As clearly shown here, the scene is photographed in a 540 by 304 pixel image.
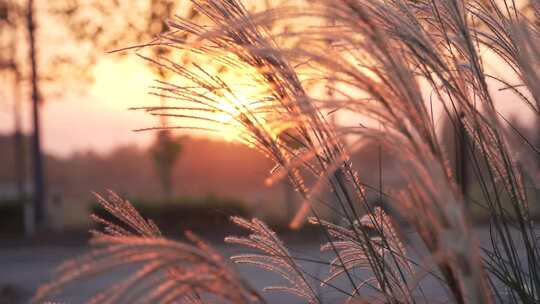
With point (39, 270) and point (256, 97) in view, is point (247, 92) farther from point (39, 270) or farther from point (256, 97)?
point (39, 270)

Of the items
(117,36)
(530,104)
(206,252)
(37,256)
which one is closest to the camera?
(206,252)

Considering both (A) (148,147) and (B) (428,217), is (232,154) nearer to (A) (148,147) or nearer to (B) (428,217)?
(A) (148,147)

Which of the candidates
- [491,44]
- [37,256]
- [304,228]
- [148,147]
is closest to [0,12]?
[148,147]

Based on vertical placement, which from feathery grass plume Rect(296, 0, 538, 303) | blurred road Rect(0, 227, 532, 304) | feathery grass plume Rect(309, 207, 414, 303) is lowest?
blurred road Rect(0, 227, 532, 304)

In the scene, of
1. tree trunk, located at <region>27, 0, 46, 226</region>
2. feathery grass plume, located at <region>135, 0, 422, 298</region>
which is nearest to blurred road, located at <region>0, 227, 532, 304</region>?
tree trunk, located at <region>27, 0, 46, 226</region>

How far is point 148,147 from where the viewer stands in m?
18.0

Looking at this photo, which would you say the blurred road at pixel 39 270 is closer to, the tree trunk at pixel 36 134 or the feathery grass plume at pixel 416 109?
the tree trunk at pixel 36 134

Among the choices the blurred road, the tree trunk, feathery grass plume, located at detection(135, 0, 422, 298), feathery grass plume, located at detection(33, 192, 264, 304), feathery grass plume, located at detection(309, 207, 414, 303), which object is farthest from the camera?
the tree trunk

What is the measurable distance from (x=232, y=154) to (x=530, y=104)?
4186 centimetres

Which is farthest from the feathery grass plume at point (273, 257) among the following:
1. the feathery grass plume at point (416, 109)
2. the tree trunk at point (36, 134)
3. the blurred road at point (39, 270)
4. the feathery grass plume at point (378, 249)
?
the tree trunk at point (36, 134)

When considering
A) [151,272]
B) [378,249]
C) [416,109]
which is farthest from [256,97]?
[151,272]

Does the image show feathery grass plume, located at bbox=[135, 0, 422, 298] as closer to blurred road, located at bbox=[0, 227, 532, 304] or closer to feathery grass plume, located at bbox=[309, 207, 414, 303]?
feathery grass plume, located at bbox=[309, 207, 414, 303]

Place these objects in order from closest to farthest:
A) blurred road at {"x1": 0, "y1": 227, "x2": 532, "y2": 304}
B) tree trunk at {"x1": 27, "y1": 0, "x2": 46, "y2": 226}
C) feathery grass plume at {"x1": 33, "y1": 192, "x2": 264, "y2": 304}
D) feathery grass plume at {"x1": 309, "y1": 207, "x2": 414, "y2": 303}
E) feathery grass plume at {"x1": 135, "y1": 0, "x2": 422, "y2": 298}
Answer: feathery grass plume at {"x1": 33, "y1": 192, "x2": 264, "y2": 304} → feathery grass plume at {"x1": 135, "y1": 0, "x2": 422, "y2": 298} → feathery grass plume at {"x1": 309, "y1": 207, "x2": 414, "y2": 303} → blurred road at {"x1": 0, "y1": 227, "x2": 532, "y2": 304} → tree trunk at {"x1": 27, "y1": 0, "x2": 46, "y2": 226}

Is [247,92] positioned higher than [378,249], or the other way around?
[247,92]
